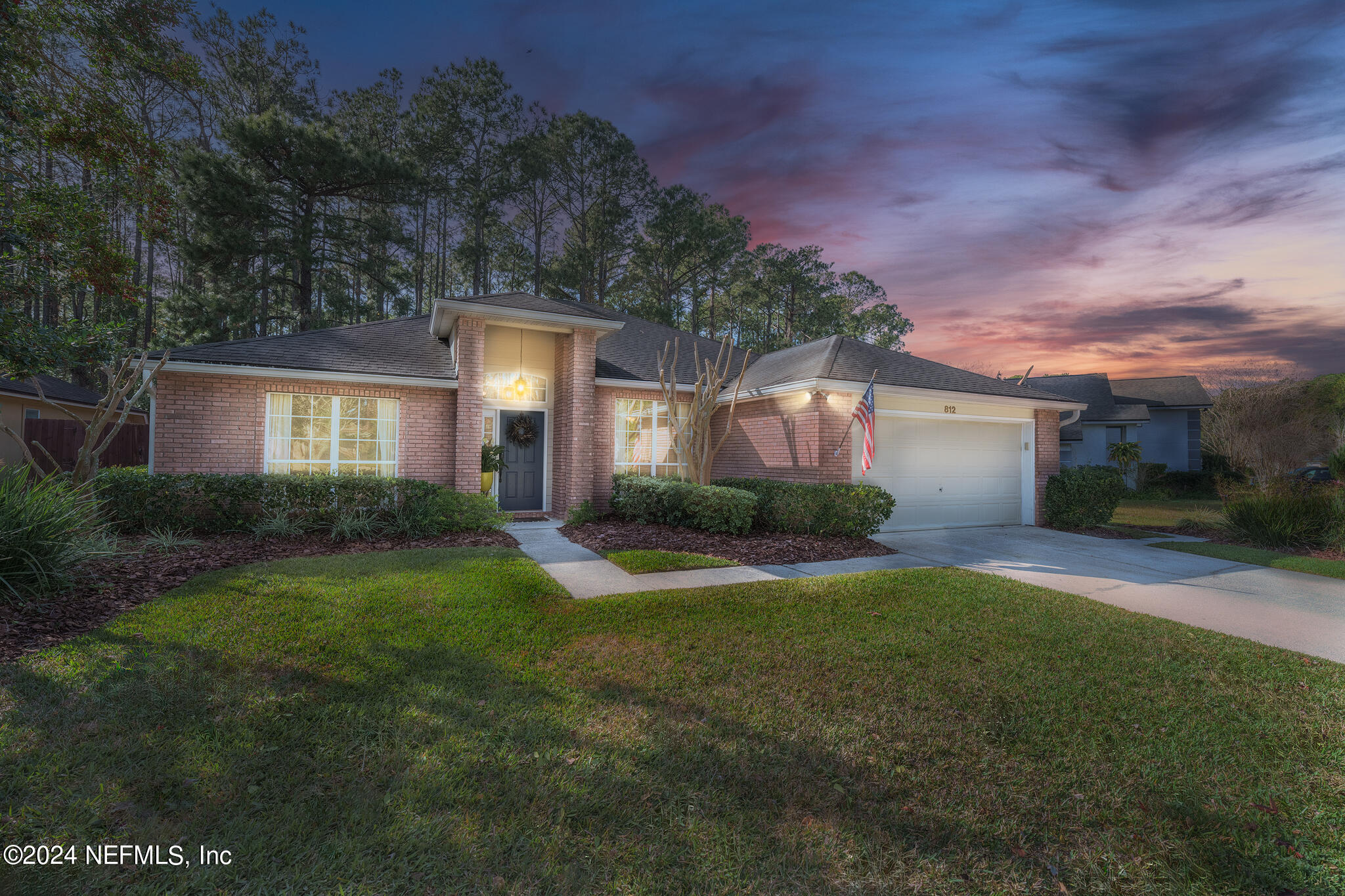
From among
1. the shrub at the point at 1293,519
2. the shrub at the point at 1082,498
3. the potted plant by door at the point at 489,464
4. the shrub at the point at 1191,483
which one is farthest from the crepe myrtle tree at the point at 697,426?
the shrub at the point at 1191,483

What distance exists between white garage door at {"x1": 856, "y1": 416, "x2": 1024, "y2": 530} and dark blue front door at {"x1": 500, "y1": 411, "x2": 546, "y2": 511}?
6506 mm

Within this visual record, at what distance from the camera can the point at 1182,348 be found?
49.1 feet

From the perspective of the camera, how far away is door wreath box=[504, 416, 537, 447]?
443 inches

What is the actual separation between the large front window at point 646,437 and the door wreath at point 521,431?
1845 millimetres

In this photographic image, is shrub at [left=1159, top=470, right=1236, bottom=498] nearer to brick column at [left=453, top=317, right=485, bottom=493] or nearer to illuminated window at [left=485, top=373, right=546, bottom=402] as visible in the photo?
illuminated window at [left=485, top=373, right=546, bottom=402]

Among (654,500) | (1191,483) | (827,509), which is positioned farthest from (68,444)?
(1191,483)

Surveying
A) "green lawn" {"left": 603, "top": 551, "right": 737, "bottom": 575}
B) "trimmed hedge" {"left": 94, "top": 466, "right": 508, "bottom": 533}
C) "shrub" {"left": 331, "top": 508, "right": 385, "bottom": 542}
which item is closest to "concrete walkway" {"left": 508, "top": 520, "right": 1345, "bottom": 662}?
"green lawn" {"left": 603, "top": 551, "right": 737, "bottom": 575}

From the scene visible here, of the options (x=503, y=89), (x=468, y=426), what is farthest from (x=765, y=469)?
(x=503, y=89)

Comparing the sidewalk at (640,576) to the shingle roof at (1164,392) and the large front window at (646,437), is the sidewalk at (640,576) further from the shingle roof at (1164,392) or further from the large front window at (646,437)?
the shingle roof at (1164,392)

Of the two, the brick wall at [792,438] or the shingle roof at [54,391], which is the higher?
the shingle roof at [54,391]

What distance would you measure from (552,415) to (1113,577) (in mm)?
9746

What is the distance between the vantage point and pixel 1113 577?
7012 mm

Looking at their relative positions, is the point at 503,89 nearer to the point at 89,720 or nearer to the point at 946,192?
the point at 946,192

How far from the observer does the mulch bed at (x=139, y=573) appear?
155 inches
